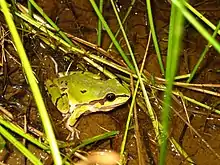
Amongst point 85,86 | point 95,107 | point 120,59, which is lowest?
point 95,107

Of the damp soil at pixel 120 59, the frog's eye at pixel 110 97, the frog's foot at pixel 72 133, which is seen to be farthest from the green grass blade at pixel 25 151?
the frog's eye at pixel 110 97

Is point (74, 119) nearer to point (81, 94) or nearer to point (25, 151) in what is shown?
point (81, 94)

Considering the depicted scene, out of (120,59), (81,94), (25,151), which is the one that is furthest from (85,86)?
(25,151)

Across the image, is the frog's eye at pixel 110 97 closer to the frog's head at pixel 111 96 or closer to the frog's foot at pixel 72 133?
the frog's head at pixel 111 96

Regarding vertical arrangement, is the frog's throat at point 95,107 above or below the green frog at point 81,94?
below

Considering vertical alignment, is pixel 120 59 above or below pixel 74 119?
above

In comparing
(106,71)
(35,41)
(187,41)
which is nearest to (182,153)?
(106,71)

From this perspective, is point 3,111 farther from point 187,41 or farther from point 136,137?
point 187,41
